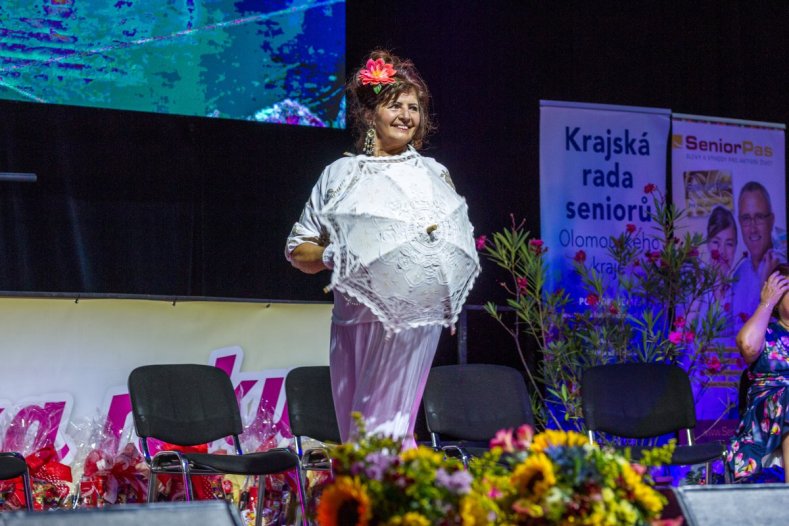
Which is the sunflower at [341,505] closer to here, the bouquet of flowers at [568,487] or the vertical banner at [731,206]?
the bouquet of flowers at [568,487]

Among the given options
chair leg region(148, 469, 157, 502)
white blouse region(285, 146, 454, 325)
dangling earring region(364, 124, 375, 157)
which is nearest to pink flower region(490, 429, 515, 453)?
white blouse region(285, 146, 454, 325)

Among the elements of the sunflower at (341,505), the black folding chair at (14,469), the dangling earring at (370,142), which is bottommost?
the black folding chair at (14,469)

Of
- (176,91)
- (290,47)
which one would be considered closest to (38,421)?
(176,91)

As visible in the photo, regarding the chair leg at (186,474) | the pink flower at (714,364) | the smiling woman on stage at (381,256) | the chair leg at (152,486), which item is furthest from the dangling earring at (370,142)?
the pink flower at (714,364)

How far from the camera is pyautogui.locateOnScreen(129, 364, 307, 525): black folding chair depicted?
426cm

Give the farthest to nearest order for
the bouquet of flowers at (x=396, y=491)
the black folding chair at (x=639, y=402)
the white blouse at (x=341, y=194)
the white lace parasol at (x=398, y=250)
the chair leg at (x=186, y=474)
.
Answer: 1. the black folding chair at (x=639, y=402)
2. the chair leg at (x=186, y=474)
3. the white blouse at (x=341, y=194)
4. the white lace parasol at (x=398, y=250)
5. the bouquet of flowers at (x=396, y=491)

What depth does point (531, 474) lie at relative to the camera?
1646 millimetres

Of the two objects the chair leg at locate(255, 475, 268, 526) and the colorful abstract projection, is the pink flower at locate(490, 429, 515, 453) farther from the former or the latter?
the colorful abstract projection

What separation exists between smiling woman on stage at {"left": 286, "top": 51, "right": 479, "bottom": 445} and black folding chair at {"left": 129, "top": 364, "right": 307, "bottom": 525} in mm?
1419

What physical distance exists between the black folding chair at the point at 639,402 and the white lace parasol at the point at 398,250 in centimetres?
239

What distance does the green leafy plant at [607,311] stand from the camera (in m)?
5.77

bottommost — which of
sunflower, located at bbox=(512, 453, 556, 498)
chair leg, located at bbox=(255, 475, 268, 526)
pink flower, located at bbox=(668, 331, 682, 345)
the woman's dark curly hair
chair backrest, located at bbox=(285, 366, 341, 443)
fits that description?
chair leg, located at bbox=(255, 475, 268, 526)

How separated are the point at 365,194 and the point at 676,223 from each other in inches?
158

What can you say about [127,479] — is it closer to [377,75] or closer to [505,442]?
[377,75]
